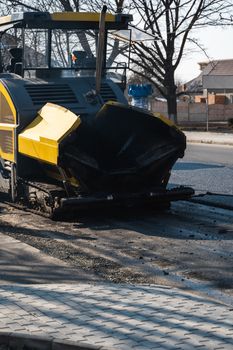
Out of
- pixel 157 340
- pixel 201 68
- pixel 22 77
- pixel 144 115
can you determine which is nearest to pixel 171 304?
pixel 157 340

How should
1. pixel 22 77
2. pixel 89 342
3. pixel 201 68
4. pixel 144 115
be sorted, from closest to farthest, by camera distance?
pixel 89 342
pixel 144 115
pixel 22 77
pixel 201 68

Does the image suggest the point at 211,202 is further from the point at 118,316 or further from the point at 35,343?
the point at 35,343

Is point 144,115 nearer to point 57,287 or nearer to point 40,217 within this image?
point 40,217

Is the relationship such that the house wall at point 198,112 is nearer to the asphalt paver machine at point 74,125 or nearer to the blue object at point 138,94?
the blue object at point 138,94

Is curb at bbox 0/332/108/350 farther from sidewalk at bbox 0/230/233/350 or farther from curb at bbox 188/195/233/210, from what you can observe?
curb at bbox 188/195/233/210

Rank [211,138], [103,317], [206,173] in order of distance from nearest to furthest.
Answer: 1. [103,317]
2. [206,173]
3. [211,138]

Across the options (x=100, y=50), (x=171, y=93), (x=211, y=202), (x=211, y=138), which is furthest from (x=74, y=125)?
(x=171, y=93)

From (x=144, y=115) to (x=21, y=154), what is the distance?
2081 millimetres

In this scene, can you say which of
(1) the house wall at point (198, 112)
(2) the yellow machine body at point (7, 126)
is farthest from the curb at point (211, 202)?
(1) the house wall at point (198, 112)

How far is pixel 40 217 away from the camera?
1217 cm

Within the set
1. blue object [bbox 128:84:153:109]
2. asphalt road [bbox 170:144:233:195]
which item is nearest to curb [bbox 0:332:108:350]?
asphalt road [bbox 170:144:233:195]

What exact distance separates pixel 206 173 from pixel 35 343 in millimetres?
12486

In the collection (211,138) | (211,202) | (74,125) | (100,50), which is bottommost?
(211,138)

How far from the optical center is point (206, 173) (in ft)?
59.0
